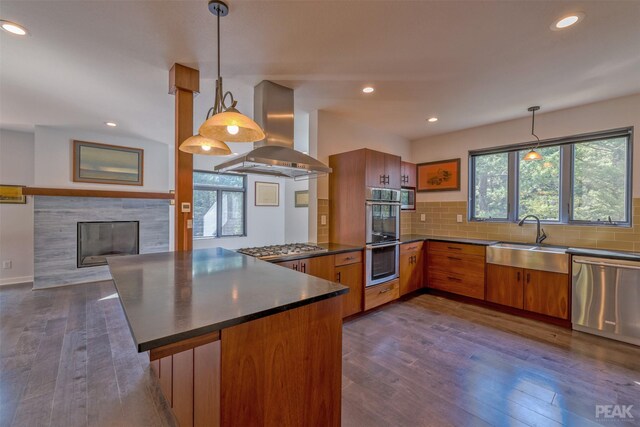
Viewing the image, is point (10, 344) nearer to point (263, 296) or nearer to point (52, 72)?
point (52, 72)

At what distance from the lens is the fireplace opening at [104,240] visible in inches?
184

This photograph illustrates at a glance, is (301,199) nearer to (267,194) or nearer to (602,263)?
(267,194)

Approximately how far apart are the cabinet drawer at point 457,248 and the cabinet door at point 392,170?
112cm

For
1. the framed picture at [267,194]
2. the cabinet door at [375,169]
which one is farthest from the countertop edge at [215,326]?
the framed picture at [267,194]

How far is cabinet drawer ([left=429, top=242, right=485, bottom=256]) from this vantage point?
3648mm

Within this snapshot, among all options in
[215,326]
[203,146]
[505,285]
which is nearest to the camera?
[215,326]

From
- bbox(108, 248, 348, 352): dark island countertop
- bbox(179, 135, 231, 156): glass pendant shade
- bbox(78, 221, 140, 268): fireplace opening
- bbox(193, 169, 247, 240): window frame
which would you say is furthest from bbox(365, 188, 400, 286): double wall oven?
bbox(78, 221, 140, 268): fireplace opening

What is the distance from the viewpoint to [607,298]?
2713 millimetres

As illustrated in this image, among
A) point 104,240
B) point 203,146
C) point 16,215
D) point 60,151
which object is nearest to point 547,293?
point 203,146

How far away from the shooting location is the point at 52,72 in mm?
2590

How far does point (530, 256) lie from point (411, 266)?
4.61 feet

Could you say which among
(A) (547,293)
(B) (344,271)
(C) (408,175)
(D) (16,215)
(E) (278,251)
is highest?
(C) (408,175)

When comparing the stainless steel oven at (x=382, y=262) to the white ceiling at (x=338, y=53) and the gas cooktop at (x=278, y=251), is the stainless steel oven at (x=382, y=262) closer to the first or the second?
the gas cooktop at (x=278, y=251)

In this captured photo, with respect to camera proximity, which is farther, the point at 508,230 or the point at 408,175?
the point at 408,175
